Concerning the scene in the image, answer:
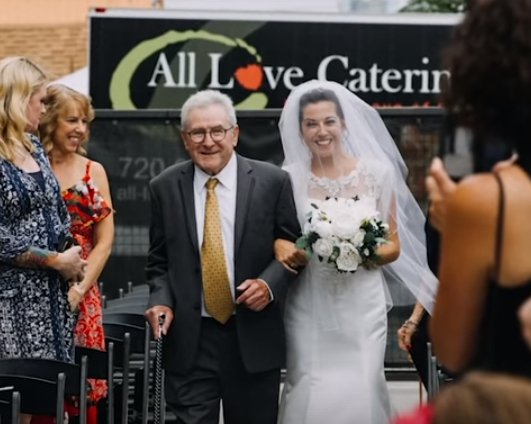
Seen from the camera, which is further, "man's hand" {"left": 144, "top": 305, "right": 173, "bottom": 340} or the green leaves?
the green leaves

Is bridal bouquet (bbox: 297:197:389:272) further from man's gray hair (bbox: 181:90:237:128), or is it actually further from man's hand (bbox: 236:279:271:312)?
man's gray hair (bbox: 181:90:237:128)

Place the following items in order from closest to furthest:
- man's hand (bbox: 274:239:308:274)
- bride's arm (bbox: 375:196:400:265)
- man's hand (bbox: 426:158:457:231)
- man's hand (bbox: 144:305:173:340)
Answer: man's hand (bbox: 426:158:457:231) → man's hand (bbox: 144:305:173:340) → man's hand (bbox: 274:239:308:274) → bride's arm (bbox: 375:196:400:265)

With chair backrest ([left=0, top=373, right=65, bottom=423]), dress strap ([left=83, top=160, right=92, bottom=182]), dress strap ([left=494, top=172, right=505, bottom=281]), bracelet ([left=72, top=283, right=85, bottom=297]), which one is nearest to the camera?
dress strap ([left=494, top=172, right=505, bottom=281])

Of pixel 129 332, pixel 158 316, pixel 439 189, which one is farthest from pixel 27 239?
pixel 439 189

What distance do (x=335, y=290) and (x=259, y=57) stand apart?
922 cm

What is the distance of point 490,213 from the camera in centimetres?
377

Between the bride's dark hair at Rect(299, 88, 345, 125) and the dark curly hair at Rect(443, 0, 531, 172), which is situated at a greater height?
the bride's dark hair at Rect(299, 88, 345, 125)

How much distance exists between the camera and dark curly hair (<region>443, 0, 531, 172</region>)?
3.82m

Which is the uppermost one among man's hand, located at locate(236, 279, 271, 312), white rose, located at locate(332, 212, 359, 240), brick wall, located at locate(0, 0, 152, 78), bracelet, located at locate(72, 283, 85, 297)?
brick wall, located at locate(0, 0, 152, 78)

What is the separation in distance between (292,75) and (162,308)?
957 centimetres

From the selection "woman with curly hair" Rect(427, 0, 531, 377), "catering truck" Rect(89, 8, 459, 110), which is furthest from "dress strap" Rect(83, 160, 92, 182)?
"catering truck" Rect(89, 8, 459, 110)

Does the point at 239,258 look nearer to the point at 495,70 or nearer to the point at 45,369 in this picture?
the point at 45,369

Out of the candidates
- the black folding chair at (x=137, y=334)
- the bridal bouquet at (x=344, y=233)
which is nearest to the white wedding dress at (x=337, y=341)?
the bridal bouquet at (x=344, y=233)

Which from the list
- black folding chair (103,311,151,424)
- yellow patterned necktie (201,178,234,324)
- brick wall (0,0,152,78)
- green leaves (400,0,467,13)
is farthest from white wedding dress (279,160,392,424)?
green leaves (400,0,467,13)
